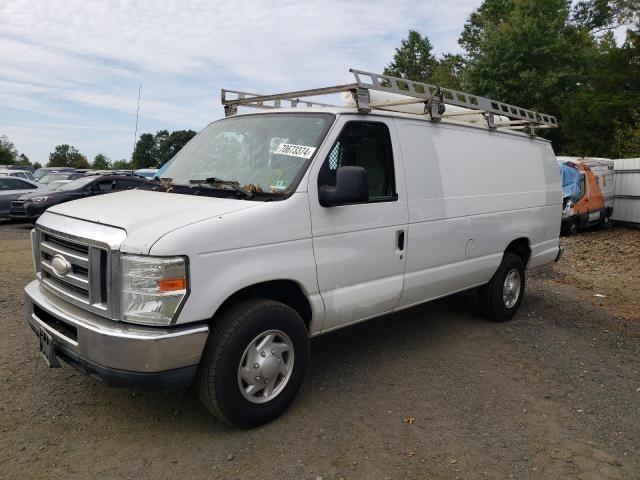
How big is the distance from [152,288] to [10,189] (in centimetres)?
1501

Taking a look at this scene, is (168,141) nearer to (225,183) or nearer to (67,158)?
(67,158)

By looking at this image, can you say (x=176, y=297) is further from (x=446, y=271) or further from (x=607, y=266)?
(x=607, y=266)

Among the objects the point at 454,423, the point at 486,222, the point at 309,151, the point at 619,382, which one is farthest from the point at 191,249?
the point at 619,382

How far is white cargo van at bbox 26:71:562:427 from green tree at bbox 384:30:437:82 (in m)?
40.0

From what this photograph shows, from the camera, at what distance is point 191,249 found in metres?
2.97

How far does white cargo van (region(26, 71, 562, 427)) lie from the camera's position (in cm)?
297

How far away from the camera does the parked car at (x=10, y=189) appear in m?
15.1

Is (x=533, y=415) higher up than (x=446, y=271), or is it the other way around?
(x=446, y=271)

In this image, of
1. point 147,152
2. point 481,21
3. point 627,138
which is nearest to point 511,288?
point 627,138

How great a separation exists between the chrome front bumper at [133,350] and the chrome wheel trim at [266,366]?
14.8 inches

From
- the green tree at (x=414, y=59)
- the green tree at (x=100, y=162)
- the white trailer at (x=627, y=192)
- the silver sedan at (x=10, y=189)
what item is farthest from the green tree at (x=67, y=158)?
the white trailer at (x=627, y=192)

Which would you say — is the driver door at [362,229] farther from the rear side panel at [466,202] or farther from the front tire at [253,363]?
the front tire at [253,363]

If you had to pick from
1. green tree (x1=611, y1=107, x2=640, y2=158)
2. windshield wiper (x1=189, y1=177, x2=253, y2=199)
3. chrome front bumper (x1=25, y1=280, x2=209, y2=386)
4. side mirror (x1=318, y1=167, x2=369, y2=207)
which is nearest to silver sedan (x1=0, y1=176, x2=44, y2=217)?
windshield wiper (x1=189, y1=177, x2=253, y2=199)

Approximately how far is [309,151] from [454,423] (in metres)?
2.15
